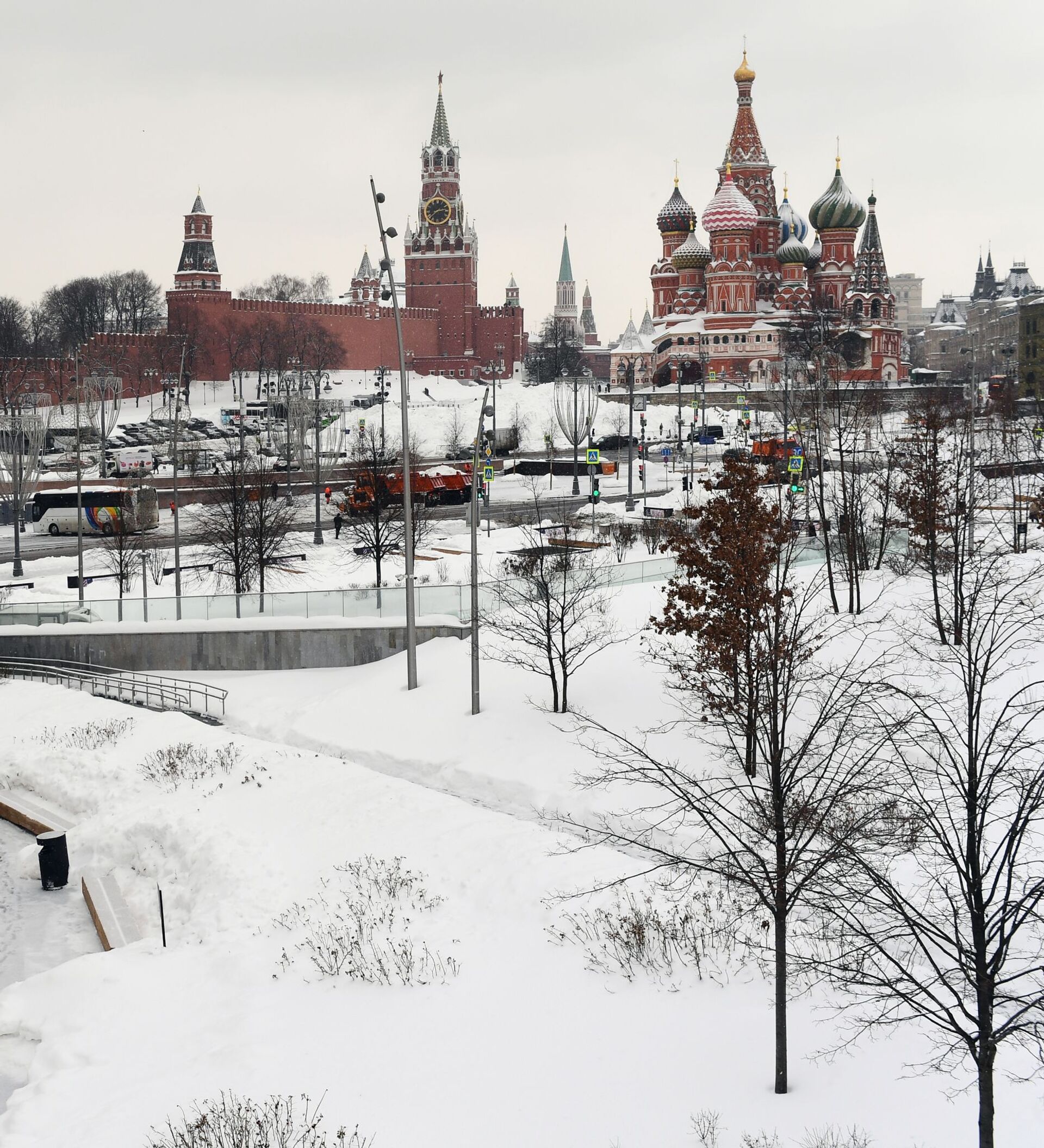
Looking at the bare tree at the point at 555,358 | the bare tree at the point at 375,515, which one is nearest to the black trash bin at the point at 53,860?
the bare tree at the point at 375,515

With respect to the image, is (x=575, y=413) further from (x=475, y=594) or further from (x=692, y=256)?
(x=692, y=256)

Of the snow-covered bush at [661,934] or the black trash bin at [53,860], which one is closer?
→ the snow-covered bush at [661,934]

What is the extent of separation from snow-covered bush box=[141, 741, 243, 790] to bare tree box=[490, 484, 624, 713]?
527 cm

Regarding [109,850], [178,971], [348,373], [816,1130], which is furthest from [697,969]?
[348,373]

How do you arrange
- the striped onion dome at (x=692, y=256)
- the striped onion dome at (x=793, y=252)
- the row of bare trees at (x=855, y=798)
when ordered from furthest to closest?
the striped onion dome at (x=692, y=256) → the striped onion dome at (x=793, y=252) → the row of bare trees at (x=855, y=798)

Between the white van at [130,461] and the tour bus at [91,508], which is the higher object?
the white van at [130,461]

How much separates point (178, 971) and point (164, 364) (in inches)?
3807

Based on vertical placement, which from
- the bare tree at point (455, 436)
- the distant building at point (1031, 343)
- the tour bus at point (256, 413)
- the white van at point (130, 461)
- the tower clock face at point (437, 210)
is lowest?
the white van at point (130, 461)

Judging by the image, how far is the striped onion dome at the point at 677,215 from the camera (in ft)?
338

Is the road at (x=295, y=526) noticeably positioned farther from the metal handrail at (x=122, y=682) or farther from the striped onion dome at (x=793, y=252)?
the striped onion dome at (x=793, y=252)

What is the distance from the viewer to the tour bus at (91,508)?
45875mm

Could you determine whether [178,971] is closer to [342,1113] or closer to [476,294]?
[342,1113]

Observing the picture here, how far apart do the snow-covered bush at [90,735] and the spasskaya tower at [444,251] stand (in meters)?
108

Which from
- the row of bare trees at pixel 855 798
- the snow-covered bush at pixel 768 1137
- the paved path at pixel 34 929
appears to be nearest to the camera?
the row of bare trees at pixel 855 798
